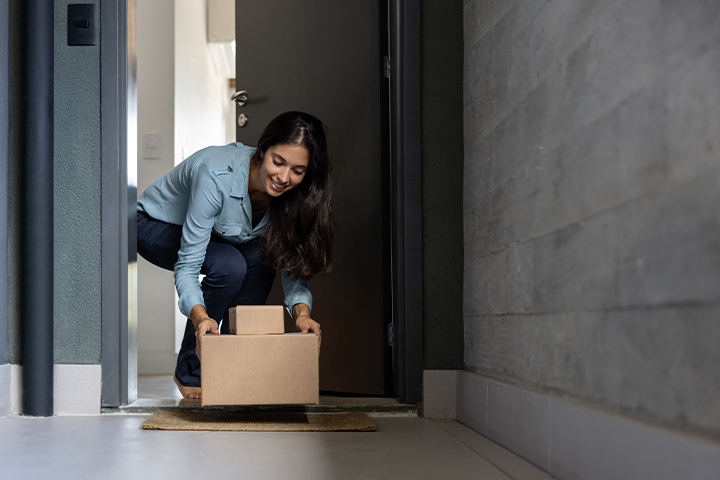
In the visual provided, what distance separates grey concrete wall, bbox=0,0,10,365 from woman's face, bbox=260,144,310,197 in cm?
74

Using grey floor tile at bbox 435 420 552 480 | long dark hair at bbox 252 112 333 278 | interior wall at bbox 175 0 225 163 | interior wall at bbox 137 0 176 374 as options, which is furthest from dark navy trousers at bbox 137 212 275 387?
interior wall at bbox 175 0 225 163

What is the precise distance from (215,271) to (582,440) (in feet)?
4.09

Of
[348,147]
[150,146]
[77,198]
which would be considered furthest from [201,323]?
[150,146]

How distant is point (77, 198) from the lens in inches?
69.4

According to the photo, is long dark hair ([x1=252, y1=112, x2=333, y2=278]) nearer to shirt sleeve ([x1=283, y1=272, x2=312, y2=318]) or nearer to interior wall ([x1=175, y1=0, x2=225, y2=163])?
shirt sleeve ([x1=283, y1=272, x2=312, y2=318])

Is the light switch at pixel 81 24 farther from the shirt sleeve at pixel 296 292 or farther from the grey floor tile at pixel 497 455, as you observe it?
the grey floor tile at pixel 497 455

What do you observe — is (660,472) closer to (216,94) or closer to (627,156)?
(627,156)

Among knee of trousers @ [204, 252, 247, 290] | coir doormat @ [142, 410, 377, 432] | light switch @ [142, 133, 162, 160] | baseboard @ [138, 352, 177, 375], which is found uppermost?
light switch @ [142, 133, 162, 160]

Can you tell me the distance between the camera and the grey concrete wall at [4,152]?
1.69m

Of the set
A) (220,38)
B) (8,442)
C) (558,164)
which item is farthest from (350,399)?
(220,38)

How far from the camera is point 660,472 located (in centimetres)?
72

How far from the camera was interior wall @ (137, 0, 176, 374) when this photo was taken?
299cm

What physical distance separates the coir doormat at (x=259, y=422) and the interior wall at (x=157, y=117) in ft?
4.50

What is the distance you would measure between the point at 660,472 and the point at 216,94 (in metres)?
4.31
